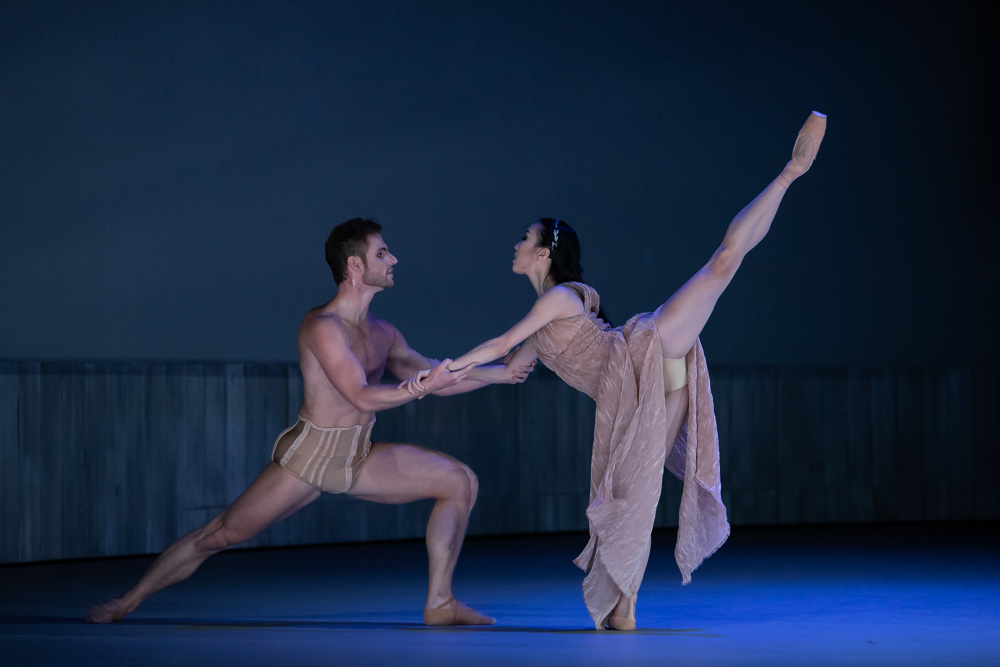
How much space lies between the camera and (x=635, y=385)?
13.4 ft

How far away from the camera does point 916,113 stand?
27.5 feet

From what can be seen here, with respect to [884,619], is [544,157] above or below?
above

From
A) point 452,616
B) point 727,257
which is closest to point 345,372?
point 452,616

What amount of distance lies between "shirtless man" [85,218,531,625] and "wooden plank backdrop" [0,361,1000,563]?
2.18m

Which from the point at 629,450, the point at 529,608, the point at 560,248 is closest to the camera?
the point at 629,450

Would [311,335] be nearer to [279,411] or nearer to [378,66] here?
[279,411]

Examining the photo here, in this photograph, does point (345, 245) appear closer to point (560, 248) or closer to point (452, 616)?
point (560, 248)

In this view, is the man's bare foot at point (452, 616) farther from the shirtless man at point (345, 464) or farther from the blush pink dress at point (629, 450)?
the blush pink dress at point (629, 450)

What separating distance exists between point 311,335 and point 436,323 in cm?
327

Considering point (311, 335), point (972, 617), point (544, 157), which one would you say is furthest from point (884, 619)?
point (544, 157)

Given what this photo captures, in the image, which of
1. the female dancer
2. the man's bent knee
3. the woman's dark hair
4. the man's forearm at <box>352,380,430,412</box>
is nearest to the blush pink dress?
the female dancer

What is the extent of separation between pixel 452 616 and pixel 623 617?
0.57 meters

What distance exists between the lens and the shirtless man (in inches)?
160

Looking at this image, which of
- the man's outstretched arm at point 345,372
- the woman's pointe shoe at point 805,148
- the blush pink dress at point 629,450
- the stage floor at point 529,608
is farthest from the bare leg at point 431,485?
the woman's pointe shoe at point 805,148
